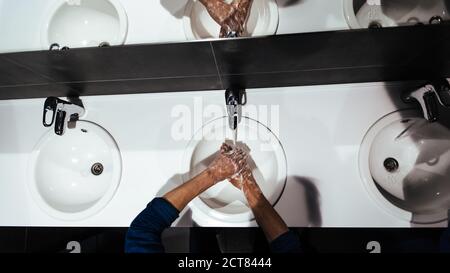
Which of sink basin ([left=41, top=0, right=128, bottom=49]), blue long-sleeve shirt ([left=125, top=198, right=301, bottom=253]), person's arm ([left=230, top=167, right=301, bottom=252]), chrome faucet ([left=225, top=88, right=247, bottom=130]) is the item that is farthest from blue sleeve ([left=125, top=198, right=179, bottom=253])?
sink basin ([left=41, top=0, right=128, bottom=49])

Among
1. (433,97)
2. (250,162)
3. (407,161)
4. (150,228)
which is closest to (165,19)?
(250,162)

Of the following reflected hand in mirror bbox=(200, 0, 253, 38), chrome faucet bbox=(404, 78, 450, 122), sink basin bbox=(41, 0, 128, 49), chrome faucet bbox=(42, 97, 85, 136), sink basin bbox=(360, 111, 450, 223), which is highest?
sink basin bbox=(41, 0, 128, 49)

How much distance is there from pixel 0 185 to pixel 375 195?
1720 millimetres

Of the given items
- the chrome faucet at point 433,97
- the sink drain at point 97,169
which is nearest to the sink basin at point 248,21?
the chrome faucet at point 433,97

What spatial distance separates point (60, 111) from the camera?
46.6 inches

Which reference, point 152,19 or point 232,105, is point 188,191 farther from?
point 152,19

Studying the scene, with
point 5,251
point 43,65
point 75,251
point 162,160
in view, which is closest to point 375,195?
point 162,160

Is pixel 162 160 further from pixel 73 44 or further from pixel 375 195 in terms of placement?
pixel 375 195

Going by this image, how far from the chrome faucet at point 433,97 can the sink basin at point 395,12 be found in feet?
0.91

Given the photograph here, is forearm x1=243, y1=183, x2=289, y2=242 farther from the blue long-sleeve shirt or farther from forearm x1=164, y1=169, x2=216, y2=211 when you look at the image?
forearm x1=164, y1=169, x2=216, y2=211

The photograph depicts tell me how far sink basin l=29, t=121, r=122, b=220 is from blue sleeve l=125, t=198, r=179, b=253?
0.36m

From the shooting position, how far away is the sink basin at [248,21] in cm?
108

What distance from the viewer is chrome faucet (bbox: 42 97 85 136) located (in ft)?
3.72
